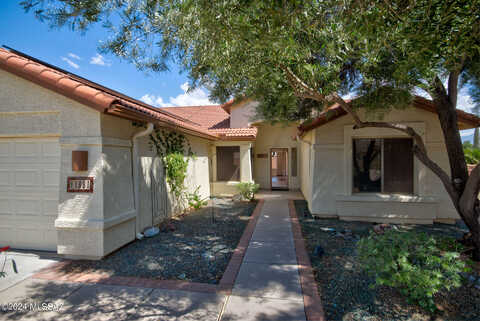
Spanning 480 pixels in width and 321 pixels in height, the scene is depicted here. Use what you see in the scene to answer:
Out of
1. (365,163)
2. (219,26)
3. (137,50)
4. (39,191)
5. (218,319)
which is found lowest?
(218,319)

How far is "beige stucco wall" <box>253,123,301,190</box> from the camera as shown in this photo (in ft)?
47.4

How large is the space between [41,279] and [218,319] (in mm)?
3342

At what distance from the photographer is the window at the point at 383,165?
296 inches

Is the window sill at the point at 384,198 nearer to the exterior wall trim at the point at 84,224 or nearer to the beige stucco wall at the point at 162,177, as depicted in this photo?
the beige stucco wall at the point at 162,177

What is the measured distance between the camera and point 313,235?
20.4 ft

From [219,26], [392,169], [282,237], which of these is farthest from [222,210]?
[219,26]

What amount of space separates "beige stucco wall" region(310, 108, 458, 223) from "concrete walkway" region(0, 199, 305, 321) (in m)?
4.15

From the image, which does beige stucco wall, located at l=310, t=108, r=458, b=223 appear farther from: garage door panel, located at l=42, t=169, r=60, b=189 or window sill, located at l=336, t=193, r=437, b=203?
garage door panel, located at l=42, t=169, r=60, b=189

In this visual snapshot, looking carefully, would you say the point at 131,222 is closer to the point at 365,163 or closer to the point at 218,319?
the point at 218,319

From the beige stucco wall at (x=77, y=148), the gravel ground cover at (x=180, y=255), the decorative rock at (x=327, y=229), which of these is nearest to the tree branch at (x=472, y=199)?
the decorative rock at (x=327, y=229)

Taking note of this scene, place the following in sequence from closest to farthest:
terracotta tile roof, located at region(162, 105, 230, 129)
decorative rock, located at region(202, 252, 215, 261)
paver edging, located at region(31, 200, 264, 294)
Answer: paver edging, located at region(31, 200, 264, 294), decorative rock, located at region(202, 252, 215, 261), terracotta tile roof, located at region(162, 105, 230, 129)

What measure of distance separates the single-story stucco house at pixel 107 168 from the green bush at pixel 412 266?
4.21m

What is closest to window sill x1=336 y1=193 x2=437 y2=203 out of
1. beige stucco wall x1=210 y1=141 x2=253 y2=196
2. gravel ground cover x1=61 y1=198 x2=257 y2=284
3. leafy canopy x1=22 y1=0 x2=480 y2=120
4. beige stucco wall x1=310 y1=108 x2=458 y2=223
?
beige stucco wall x1=310 y1=108 x2=458 y2=223

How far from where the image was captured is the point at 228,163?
12922 mm
